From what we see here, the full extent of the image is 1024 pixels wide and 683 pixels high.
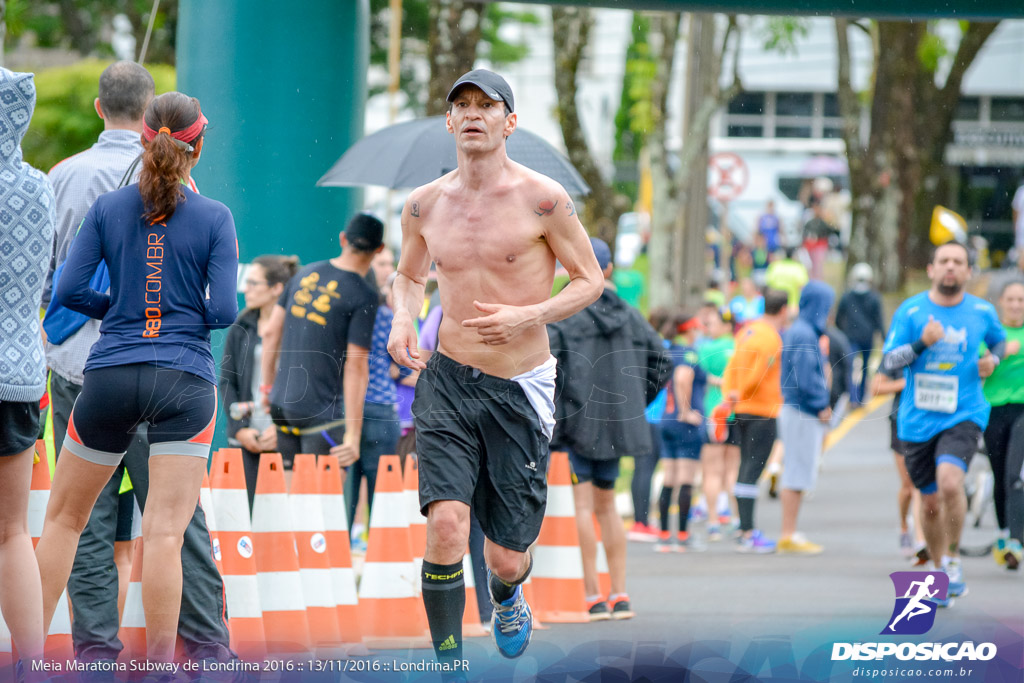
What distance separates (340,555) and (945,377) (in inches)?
135

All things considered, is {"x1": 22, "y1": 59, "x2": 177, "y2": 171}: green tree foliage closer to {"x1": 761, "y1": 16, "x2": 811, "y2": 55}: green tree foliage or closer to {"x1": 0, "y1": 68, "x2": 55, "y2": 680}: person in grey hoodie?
{"x1": 761, "y1": 16, "x2": 811, "y2": 55}: green tree foliage

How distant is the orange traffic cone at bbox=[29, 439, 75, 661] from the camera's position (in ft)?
16.8

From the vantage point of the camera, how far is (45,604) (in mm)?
4746

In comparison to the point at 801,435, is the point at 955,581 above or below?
below

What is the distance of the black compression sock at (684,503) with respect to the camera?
10125 mm

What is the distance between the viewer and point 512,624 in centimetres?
495

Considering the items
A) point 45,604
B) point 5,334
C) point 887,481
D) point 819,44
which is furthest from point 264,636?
point 819,44

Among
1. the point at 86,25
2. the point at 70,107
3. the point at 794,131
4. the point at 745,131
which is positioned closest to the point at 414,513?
the point at 70,107

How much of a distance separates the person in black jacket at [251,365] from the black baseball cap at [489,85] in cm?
187

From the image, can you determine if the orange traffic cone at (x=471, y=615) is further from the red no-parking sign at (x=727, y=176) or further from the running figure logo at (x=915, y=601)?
the red no-parking sign at (x=727, y=176)

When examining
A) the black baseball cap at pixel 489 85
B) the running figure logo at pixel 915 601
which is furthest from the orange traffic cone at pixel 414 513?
the black baseball cap at pixel 489 85

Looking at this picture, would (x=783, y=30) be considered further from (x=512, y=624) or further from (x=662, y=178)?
(x=512, y=624)

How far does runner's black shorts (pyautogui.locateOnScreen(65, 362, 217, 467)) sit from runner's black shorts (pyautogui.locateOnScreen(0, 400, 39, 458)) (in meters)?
0.17

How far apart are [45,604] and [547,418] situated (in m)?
1.88
